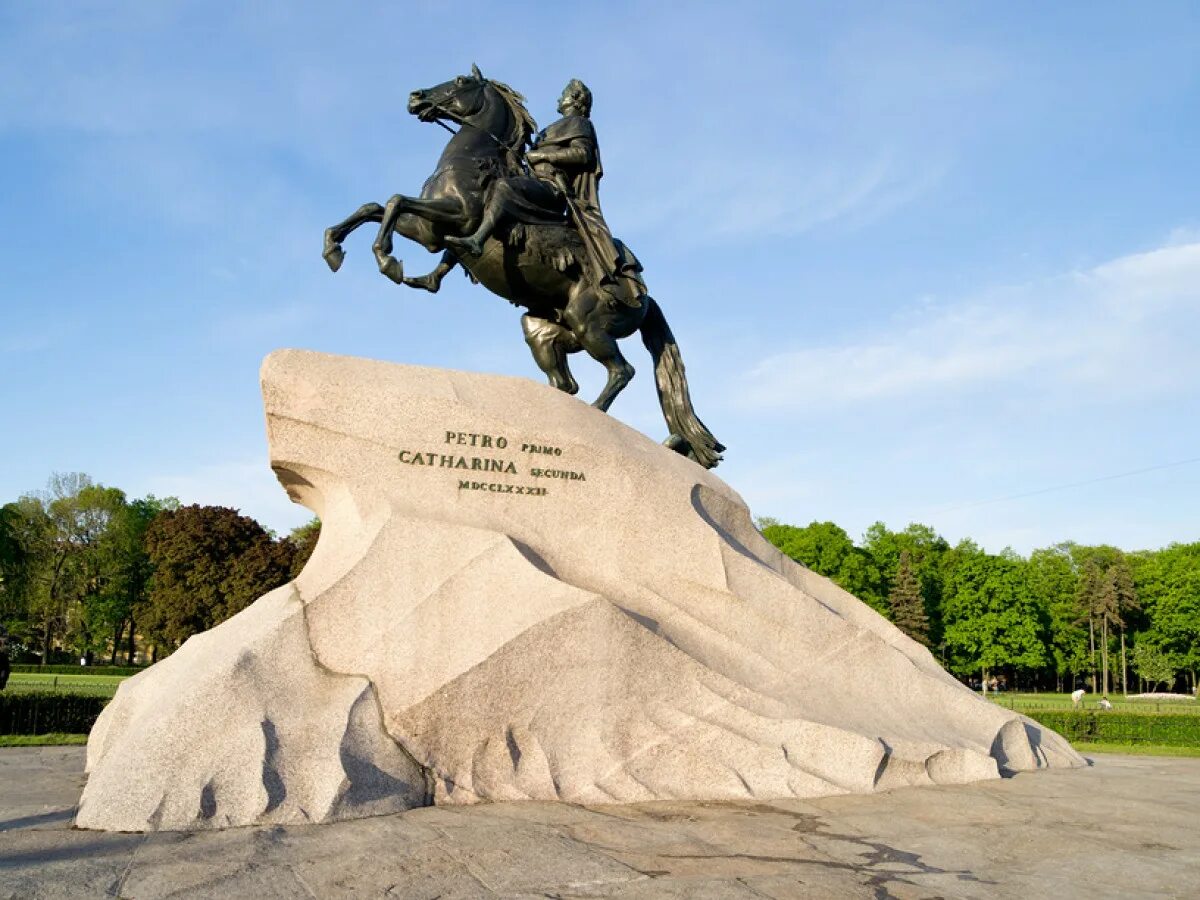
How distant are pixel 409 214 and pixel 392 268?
0.60 m

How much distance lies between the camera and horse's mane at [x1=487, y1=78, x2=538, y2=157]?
36.0 feet

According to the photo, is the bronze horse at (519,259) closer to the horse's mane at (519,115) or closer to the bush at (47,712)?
the horse's mane at (519,115)

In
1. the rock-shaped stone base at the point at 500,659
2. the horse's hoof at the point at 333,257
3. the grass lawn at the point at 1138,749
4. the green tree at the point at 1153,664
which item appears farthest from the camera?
the green tree at the point at 1153,664

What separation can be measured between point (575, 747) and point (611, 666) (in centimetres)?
63

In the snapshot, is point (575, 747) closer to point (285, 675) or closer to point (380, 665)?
point (380, 665)

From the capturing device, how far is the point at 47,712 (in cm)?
1397

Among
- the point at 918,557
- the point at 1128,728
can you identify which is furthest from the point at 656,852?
the point at 918,557

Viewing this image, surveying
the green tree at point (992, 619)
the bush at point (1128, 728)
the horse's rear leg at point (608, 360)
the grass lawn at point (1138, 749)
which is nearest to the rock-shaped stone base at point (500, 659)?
the horse's rear leg at point (608, 360)

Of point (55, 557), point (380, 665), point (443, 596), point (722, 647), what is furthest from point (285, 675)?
point (55, 557)

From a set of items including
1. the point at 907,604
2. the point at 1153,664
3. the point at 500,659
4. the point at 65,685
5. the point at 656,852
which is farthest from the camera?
the point at 1153,664

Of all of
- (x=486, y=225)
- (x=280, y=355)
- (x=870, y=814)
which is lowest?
(x=870, y=814)

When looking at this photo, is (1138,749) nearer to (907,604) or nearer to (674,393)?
(674,393)

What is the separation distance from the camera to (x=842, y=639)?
842 cm

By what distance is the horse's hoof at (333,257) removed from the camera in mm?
9297
